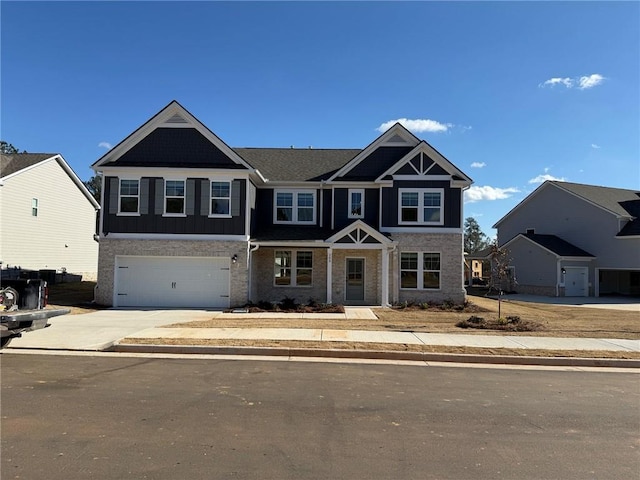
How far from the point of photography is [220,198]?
19.5 meters

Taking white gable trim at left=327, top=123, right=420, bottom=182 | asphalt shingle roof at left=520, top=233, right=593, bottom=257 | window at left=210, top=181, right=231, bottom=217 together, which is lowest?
asphalt shingle roof at left=520, top=233, right=593, bottom=257

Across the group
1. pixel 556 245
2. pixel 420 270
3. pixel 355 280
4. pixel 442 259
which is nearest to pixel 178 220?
pixel 355 280

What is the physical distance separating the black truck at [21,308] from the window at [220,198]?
10.9m

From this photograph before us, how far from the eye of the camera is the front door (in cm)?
2103

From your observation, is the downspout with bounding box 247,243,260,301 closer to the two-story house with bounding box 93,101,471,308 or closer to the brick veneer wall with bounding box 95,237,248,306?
the two-story house with bounding box 93,101,471,308

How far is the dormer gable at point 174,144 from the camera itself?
1964 cm

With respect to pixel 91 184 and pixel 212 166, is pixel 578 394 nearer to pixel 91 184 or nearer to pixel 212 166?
pixel 212 166

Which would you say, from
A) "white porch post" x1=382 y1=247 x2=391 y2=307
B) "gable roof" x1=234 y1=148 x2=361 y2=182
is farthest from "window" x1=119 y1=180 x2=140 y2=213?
"white porch post" x1=382 y1=247 x2=391 y2=307

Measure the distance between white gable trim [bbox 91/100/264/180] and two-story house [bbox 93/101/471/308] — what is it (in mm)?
43

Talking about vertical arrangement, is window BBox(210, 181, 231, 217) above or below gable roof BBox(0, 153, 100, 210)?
below

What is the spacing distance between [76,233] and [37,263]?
15.9ft

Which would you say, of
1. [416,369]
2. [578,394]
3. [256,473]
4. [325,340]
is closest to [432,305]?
[325,340]

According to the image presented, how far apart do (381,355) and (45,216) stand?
26993 millimetres

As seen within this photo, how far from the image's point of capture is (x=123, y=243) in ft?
63.9
